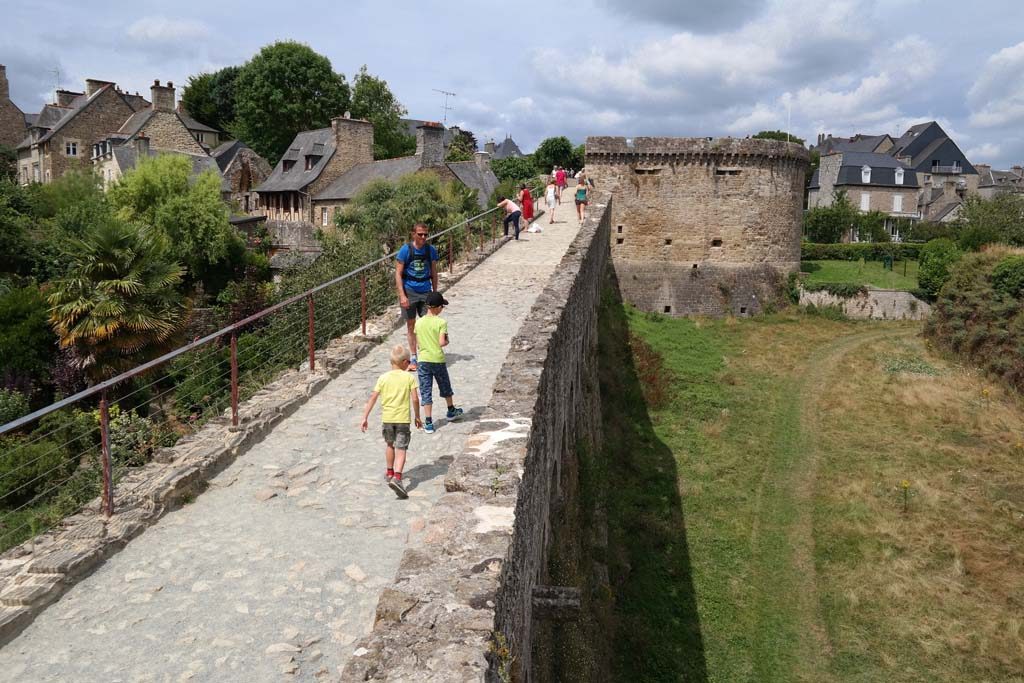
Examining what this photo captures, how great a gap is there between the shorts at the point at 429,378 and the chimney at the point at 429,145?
1245 inches

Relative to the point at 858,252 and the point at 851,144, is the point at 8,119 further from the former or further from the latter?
the point at 851,144

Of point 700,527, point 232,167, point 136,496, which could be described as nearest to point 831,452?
point 700,527

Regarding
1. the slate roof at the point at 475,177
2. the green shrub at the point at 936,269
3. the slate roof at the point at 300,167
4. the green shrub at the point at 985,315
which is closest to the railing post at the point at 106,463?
the green shrub at the point at 985,315

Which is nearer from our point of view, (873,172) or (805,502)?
(805,502)

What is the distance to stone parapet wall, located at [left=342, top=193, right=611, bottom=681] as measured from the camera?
329 centimetres

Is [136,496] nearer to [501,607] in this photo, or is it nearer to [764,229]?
[501,607]

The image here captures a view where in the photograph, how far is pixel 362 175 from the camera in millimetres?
40906

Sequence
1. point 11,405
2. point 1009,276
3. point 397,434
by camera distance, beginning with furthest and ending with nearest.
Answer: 1. point 1009,276
2. point 11,405
3. point 397,434

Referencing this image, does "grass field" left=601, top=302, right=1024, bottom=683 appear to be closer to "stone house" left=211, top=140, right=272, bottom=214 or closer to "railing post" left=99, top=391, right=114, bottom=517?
"railing post" left=99, top=391, right=114, bottom=517

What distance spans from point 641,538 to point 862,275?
25.3 meters

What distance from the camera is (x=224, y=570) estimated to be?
16.3ft

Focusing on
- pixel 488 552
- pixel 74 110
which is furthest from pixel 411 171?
pixel 488 552

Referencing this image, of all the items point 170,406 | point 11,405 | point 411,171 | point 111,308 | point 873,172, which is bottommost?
point 11,405

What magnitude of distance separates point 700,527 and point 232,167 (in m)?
43.2
